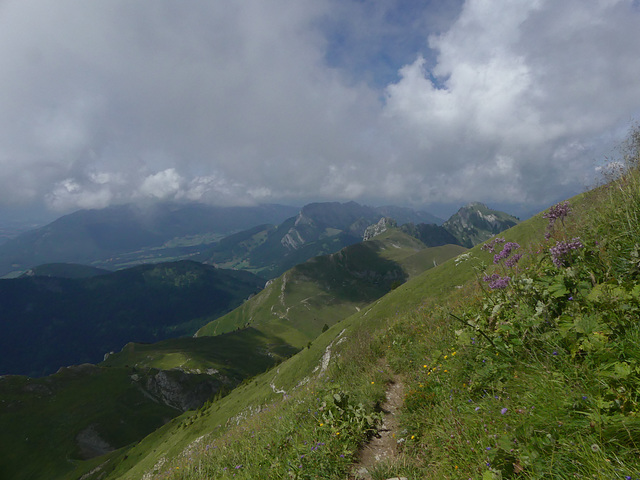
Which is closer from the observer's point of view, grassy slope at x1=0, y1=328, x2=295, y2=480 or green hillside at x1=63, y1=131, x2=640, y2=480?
green hillside at x1=63, y1=131, x2=640, y2=480

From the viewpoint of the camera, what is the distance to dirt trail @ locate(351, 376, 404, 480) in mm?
5145

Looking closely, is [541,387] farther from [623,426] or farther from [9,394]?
[9,394]

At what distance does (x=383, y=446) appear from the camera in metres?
5.82

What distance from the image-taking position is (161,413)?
144 meters

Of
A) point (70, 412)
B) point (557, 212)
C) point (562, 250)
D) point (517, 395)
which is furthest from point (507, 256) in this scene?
point (70, 412)

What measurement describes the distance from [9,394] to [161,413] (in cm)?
Result: 8265

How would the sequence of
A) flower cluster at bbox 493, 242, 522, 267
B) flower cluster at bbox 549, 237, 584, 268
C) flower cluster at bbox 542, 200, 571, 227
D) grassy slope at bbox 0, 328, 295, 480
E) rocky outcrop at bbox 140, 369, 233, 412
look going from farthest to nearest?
rocky outcrop at bbox 140, 369, 233, 412 < grassy slope at bbox 0, 328, 295, 480 < flower cluster at bbox 542, 200, 571, 227 < flower cluster at bbox 493, 242, 522, 267 < flower cluster at bbox 549, 237, 584, 268

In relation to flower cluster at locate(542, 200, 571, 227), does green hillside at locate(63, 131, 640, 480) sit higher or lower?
lower

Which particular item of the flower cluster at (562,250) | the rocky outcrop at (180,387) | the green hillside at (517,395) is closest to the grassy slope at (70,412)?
the rocky outcrop at (180,387)

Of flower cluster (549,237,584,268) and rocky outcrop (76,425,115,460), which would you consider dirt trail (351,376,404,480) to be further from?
rocky outcrop (76,425,115,460)

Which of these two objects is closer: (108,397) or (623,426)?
(623,426)

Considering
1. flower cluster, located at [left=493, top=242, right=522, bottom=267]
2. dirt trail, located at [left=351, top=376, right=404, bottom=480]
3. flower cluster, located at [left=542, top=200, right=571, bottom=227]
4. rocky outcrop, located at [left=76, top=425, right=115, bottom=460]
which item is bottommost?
rocky outcrop, located at [left=76, top=425, right=115, bottom=460]

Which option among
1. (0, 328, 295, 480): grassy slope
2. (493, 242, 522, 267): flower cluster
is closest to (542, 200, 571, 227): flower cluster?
(493, 242, 522, 267): flower cluster

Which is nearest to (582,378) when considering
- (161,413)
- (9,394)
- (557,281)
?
(557,281)
